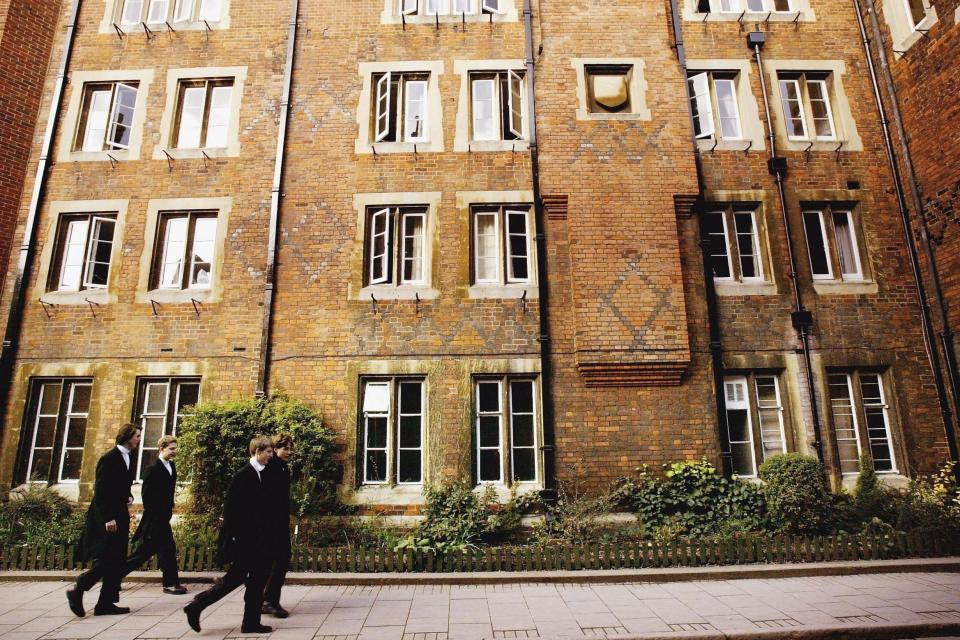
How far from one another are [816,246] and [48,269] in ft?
51.5

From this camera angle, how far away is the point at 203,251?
1042cm

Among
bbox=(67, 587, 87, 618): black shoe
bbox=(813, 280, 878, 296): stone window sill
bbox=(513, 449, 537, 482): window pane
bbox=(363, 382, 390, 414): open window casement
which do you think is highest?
bbox=(813, 280, 878, 296): stone window sill

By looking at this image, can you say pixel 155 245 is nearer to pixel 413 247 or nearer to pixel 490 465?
pixel 413 247

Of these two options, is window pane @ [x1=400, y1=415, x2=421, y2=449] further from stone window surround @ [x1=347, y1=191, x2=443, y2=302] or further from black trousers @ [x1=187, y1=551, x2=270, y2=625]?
black trousers @ [x1=187, y1=551, x2=270, y2=625]

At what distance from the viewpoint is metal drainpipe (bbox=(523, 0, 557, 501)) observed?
9062mm

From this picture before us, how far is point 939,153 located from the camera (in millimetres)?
9844

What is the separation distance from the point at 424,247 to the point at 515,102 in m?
3.78

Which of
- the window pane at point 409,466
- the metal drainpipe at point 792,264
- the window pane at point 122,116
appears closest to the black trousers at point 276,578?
the window pane at point 409,466

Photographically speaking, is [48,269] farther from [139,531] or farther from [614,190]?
[614,190]

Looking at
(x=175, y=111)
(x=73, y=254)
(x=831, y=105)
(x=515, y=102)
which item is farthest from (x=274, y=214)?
(x=831, y=105)

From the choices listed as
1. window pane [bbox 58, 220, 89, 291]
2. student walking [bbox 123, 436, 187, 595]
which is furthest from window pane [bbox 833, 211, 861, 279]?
window pane [bbox 58, 220, 89, 291]

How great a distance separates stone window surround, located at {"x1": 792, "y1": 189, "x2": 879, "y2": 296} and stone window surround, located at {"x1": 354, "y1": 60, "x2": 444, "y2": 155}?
760cm

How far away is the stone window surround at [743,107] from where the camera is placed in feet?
34.9

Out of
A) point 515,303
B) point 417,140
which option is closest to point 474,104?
point 417,140
